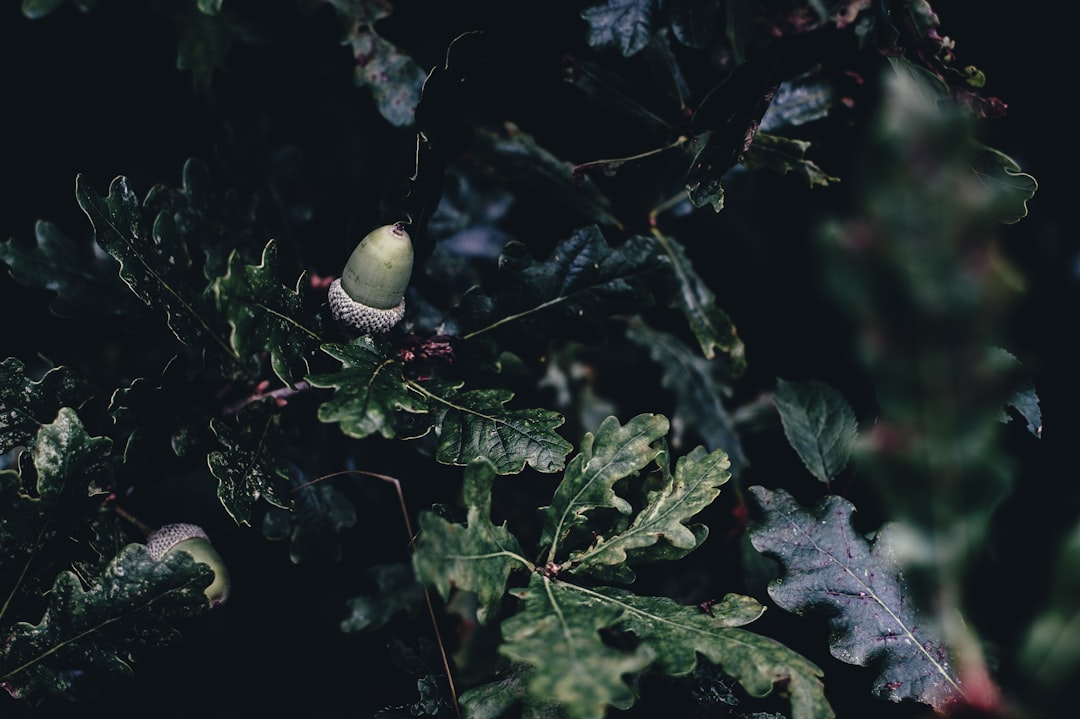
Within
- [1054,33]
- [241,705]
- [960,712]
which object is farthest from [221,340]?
[1054,33]

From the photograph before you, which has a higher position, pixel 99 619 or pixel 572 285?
pixel 572 285

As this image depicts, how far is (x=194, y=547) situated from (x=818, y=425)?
96cm

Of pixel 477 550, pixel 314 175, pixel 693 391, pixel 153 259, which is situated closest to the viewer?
pixel 477 550

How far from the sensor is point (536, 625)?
75cm

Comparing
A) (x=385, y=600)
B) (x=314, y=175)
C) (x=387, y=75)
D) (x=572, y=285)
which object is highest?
(x=387, y=75)

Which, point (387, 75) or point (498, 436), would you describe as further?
point (387, 75)

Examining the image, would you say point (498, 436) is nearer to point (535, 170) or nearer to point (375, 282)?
point (375, 282)

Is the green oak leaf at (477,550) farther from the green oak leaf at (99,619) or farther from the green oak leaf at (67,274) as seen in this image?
the green oak leaf at (67,274)

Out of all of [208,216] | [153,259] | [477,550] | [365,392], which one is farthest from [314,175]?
[477,550]

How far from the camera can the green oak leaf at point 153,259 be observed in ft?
2.98

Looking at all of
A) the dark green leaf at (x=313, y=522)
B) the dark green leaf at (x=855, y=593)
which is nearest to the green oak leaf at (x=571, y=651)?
the dark green leaf at (x=855, y=593)

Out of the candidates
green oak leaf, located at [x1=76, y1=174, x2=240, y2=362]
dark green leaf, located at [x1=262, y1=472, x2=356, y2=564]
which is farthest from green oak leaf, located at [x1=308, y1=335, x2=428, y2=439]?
dark green leaf, located at [x1=262, y1=472, x2=356, y2=564]

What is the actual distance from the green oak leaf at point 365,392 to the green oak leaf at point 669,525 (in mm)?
283

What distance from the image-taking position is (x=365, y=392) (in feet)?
2.72
